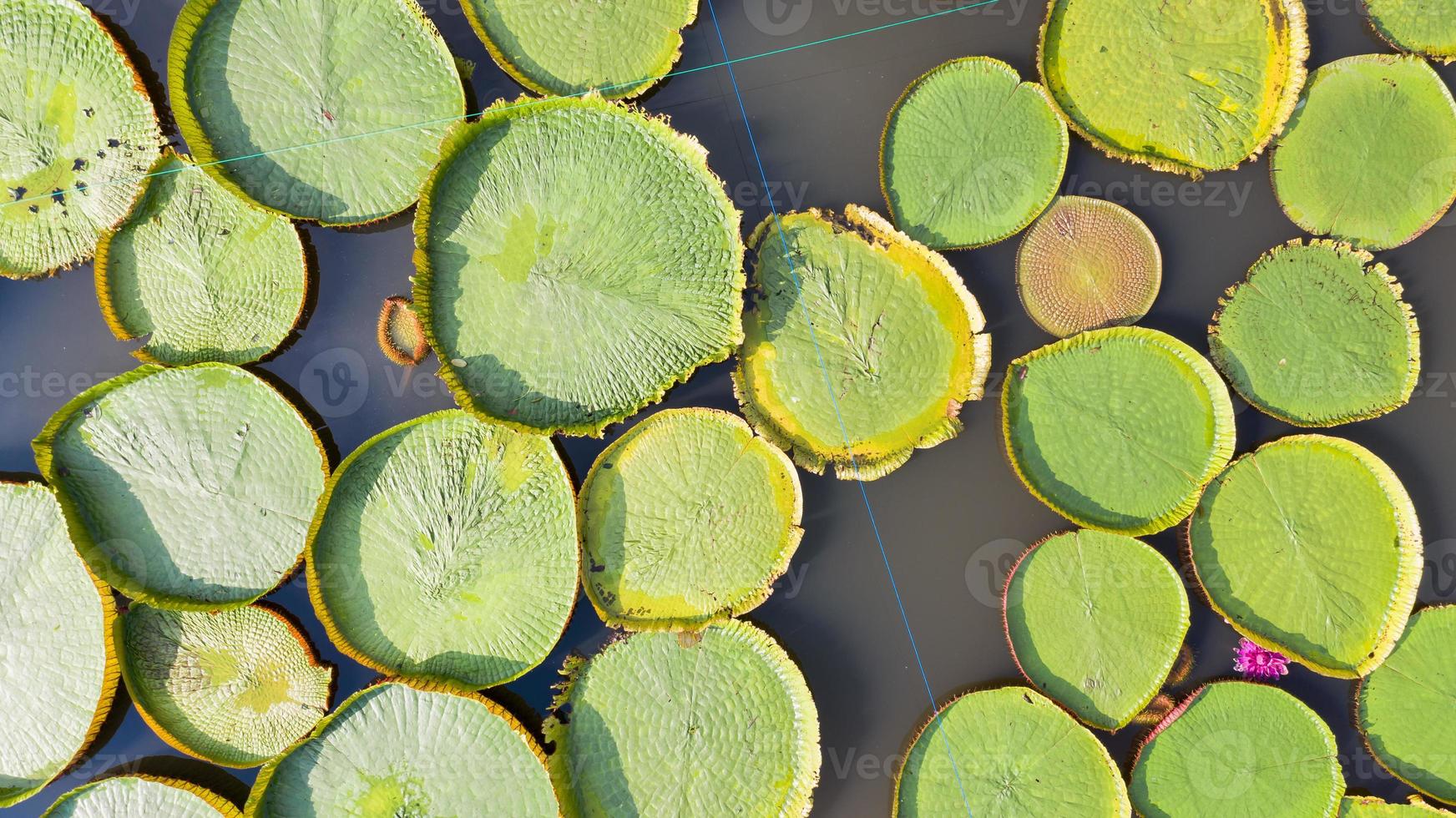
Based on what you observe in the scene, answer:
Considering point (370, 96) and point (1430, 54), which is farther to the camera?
point (1430, 54)

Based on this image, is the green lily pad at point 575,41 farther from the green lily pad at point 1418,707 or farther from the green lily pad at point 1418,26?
the green lily pad at point 1418,707

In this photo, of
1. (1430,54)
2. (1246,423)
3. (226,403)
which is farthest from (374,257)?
(1430,54)

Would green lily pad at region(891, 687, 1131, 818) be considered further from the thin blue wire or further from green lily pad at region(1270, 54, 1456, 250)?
green lily pad at region(1270, 54, 1456, 250)

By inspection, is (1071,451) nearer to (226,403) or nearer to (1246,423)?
(1246,423)

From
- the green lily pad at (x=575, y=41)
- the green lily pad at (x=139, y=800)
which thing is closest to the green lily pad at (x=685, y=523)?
the green lily pad at (x=575, y=41)

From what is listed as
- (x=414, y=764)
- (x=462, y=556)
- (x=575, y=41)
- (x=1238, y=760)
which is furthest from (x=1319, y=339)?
(x=414, y=764)

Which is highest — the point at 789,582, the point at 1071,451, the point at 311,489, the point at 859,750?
the point at 311,489
